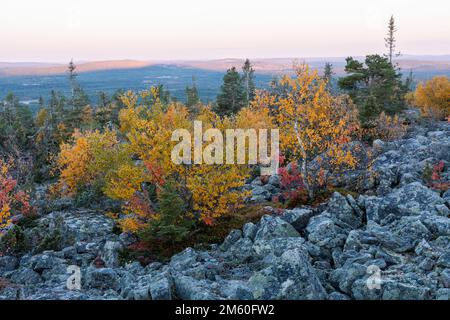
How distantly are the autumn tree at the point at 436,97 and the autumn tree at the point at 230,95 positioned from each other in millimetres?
24577

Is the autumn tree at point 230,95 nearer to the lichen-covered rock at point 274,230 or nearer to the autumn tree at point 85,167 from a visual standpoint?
the autumn tree at point 85,167

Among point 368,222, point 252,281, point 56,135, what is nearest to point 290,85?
point 368,222

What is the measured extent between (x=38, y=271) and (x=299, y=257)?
13.1 metres

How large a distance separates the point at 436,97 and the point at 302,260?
47.9 metres

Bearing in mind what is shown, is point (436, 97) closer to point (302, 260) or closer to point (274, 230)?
point (274, 230)

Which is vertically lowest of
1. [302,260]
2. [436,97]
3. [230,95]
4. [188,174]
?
[302,260]

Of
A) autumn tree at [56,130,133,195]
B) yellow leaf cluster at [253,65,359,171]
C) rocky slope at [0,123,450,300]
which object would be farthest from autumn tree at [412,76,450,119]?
autumn tree at [56,130,133,195]

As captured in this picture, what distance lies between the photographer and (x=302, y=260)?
46.6 ft

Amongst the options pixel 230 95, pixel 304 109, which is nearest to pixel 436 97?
pixel 230 95

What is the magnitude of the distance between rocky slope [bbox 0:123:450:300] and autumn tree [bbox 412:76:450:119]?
3084 cm

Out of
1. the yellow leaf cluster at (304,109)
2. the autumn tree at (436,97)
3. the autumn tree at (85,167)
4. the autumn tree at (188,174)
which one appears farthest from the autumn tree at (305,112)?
the autumn tree at (436,97)

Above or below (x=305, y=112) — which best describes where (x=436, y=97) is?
above

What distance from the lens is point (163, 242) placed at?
71.2 ft

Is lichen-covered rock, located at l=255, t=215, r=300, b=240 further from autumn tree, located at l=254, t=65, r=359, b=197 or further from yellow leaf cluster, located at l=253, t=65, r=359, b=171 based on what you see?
yellow leaf cluster, located at l=253, t=65, r=359, b=171
